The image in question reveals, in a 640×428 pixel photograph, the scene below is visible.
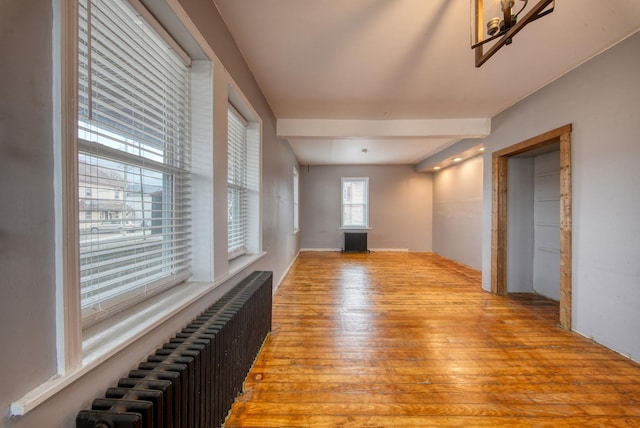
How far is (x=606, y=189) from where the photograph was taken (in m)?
2.09

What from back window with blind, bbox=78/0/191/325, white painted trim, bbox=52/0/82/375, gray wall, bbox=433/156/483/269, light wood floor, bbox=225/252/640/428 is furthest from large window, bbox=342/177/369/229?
white painted trim, bbox=52/0/82/375

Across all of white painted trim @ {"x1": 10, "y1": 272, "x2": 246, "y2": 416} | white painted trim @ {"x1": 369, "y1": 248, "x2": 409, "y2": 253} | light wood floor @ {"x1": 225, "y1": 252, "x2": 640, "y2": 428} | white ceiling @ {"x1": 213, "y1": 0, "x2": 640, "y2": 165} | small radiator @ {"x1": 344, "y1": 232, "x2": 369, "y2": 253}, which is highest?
white ceiling @ {"x1": 213, "y1": 0, "x2": 640, "y2": 165}

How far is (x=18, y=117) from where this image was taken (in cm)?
60

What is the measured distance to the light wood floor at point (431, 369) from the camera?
4.79 ft

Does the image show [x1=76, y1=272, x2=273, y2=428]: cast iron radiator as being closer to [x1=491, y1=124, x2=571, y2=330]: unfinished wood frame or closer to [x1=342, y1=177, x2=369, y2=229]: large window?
[x1=491, y1=124, x2=571, y2=330]: unfinished wood frame

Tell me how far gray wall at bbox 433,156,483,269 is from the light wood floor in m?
1.88

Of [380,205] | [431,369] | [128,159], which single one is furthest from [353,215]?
[128,159]

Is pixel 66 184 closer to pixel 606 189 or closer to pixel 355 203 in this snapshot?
pixel 606 189

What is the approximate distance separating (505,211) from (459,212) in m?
2.25

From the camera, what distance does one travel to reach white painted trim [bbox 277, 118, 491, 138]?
3.54 meters

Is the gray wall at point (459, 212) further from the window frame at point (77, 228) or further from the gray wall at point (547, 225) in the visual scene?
the window frame at point (77, 228)

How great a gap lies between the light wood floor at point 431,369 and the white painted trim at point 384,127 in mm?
2355

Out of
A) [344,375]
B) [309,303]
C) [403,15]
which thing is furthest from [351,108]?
[344,375]

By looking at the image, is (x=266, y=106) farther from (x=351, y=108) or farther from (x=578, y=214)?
(x=578, y=214)
